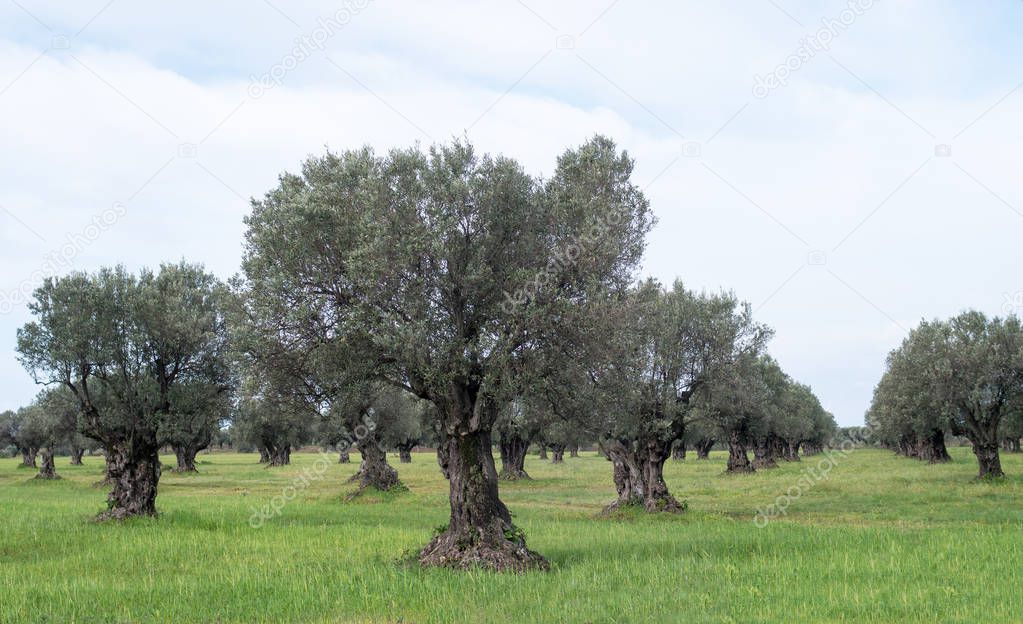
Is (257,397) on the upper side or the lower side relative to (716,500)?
upper

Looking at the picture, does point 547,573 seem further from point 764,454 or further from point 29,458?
point 29,458

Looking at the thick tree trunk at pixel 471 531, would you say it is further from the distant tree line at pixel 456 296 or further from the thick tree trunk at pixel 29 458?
the thick tree trunk at pixel 29 458

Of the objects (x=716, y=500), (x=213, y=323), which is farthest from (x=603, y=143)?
(x=716, y=500)

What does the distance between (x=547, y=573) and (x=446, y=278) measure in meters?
9.26

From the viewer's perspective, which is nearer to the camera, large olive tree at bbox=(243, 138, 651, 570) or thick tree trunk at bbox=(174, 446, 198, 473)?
large olive tree at bbox=(243, 138, 651, 570)

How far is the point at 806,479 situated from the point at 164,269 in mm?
55064

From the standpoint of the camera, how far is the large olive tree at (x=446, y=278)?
69.1 ft

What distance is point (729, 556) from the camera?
23.9m

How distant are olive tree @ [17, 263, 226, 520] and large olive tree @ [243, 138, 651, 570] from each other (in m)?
15.9

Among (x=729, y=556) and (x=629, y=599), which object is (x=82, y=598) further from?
(x=729, y=556)

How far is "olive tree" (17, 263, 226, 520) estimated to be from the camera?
35.5 m

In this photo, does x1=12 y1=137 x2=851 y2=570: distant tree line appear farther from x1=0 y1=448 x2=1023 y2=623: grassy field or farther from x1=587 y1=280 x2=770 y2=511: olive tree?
x1=587 y1=280 x2=770 y2=511: olive tree

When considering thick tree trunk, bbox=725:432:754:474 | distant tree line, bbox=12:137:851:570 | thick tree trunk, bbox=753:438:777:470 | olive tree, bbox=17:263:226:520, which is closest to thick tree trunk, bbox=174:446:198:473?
olive tree, bbox=17:263:226:520

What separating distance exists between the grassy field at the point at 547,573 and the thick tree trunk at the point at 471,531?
104cm
